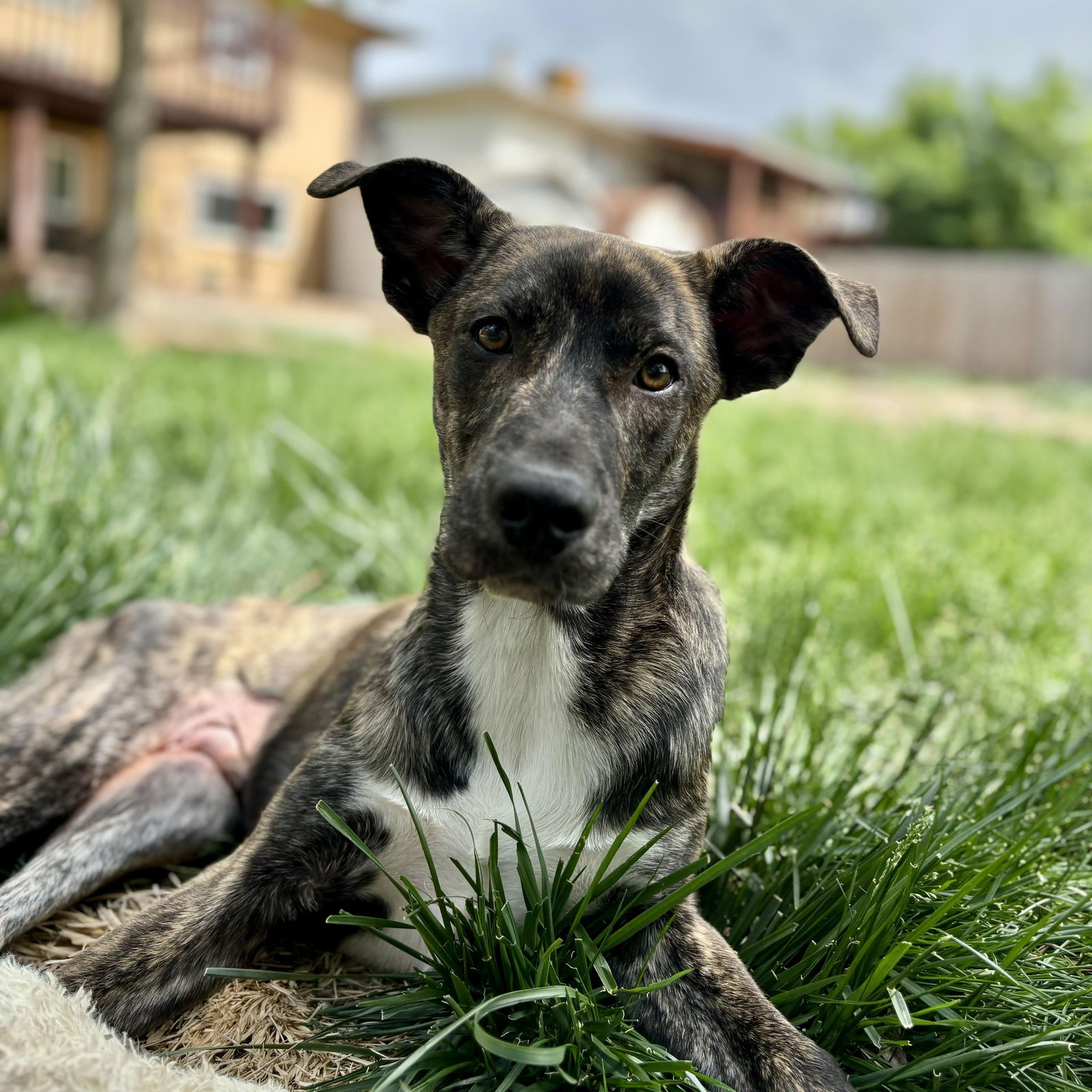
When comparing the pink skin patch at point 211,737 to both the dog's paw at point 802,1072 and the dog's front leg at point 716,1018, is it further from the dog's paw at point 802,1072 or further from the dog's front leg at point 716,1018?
the dog's paw at point 802,1072

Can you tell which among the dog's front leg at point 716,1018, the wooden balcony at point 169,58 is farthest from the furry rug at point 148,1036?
the wooden balcony at point 169,58

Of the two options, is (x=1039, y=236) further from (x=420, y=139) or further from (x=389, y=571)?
(x=389, y=571)

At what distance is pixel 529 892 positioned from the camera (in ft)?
7.64

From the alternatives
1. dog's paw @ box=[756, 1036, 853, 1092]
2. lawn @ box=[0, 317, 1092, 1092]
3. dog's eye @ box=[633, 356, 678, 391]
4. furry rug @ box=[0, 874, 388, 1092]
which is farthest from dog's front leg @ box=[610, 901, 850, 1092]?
dog's eye @ box=[633, 356, 678, 391]

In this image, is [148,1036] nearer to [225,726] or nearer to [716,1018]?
[225,726]

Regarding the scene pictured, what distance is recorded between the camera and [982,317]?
27.3 meters

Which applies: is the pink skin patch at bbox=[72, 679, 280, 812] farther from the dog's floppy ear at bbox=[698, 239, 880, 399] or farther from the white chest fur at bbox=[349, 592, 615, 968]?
the dog's floppy ear at bbox=[698, 239, 880, 399]

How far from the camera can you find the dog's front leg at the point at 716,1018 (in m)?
2.29

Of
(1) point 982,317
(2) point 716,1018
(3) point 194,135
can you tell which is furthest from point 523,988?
(1) point 982,317

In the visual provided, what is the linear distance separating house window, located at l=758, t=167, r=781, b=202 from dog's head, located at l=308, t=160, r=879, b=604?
38.9 metres

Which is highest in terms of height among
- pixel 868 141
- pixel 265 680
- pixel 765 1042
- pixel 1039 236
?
pixel 868 141

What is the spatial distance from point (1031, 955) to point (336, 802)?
1569 millimetres

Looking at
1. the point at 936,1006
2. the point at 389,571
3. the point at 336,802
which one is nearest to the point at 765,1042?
the point at 936,1006

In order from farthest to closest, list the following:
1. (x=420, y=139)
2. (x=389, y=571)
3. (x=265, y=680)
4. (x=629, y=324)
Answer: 1. (x=420, y=139)
2. (x=389, y=571)
3. (x=265, y=680)
4. (x=629, y=324)
